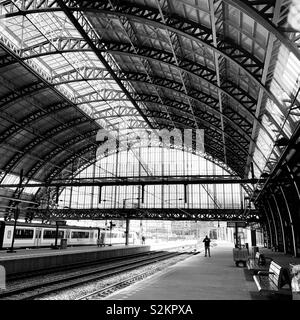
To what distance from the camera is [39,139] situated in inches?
1775

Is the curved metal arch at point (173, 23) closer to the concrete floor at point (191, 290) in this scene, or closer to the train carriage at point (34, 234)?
the concrete floor at point (191, 290)

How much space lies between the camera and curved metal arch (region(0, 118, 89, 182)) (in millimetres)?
43050

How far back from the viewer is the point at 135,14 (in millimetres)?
16734

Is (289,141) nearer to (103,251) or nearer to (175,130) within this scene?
(103,251)

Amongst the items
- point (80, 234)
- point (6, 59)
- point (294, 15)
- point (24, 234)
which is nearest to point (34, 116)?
point (6, 59)

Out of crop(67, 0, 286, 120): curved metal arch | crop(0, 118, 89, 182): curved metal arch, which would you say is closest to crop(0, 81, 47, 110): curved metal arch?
crop(0, 118, 89, 182): curved metal arch

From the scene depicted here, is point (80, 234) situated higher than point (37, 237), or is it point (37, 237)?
point (80, 234)

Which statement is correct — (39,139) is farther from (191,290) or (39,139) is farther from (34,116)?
(191,290)

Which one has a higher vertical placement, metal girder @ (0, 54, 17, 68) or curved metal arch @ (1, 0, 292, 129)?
metal girder @ (0, 54, 17, 68)

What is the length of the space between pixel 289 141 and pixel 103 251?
74.9 ft

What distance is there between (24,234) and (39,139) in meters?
18.0

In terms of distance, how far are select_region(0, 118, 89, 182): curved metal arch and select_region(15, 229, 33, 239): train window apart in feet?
50.2

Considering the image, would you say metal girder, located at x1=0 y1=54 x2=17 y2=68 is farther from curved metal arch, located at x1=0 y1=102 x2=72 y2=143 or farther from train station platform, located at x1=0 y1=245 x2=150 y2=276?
train station platform, located at x1=0 y1=245 x2=150 y2=276
